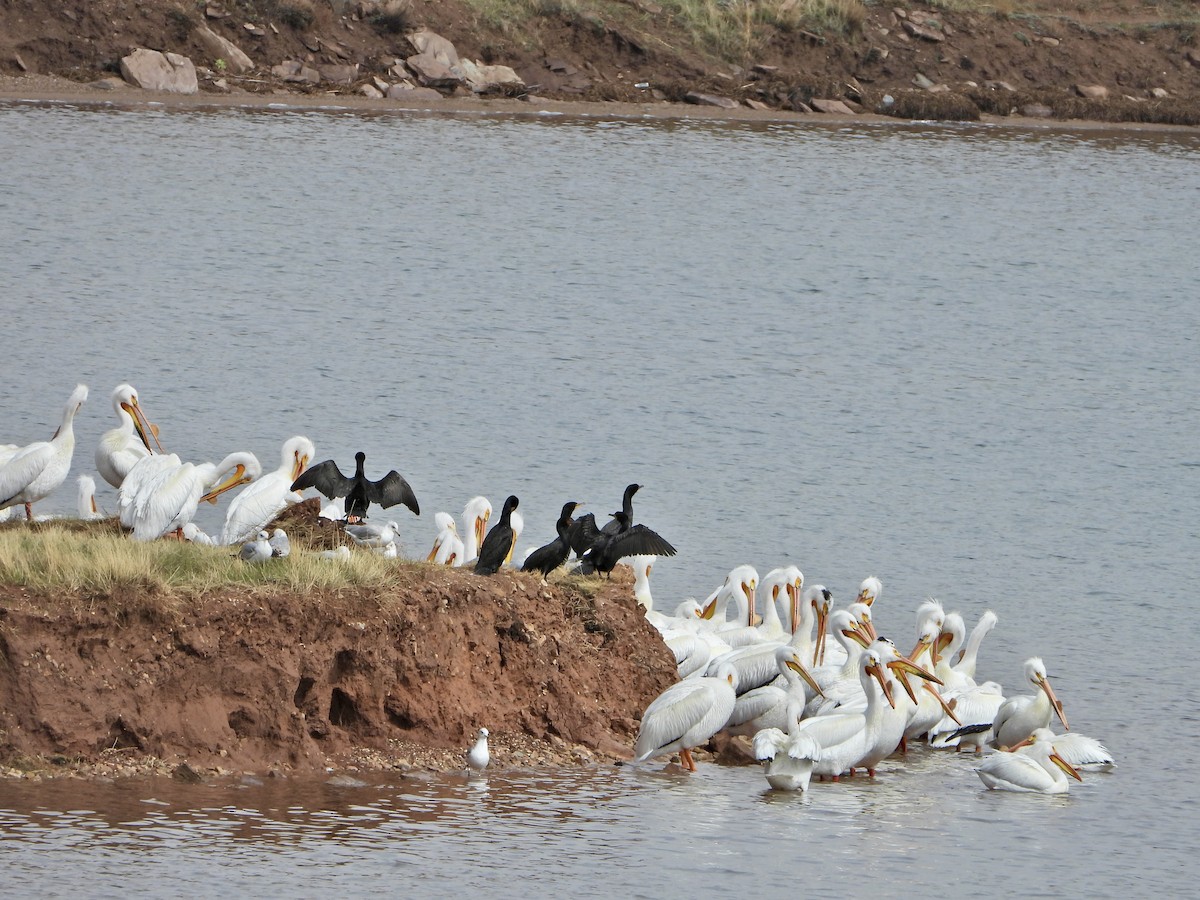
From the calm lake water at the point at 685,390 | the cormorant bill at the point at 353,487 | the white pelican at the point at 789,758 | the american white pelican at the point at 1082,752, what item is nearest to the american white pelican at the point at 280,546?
the calm lake water at the point at 685,390

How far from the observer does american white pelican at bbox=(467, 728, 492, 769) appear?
31.8 ft

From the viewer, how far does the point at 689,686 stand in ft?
33.6

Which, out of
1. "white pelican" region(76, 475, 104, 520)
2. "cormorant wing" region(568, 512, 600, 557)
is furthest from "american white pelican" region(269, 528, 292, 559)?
"white pelican" region(76, 475, 104, 520)

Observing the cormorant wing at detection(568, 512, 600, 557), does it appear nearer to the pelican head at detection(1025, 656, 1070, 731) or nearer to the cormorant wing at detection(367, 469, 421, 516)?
the cormorant wing at detection(367, 469, 421, 516)

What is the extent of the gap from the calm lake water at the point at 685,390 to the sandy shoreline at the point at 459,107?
0.63 m

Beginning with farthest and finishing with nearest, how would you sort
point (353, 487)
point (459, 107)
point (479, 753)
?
point (459, 107)
point (353, 487)
point (479, 753)

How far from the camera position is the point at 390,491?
12.4 m

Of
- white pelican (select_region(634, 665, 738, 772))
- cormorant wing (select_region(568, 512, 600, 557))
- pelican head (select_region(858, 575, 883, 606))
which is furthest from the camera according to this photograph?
pelican head (select_region(858, 575, 883, 606))

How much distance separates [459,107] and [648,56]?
4.41 meters

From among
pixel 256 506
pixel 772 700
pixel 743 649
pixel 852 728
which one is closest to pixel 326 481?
pixel 256 506

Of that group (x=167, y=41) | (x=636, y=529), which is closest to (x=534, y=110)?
(x=167, y=41)

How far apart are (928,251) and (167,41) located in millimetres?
14250

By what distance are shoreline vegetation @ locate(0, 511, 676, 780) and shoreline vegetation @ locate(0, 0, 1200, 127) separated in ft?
89.6

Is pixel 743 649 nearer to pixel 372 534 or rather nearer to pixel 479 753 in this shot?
pixel 372 534
